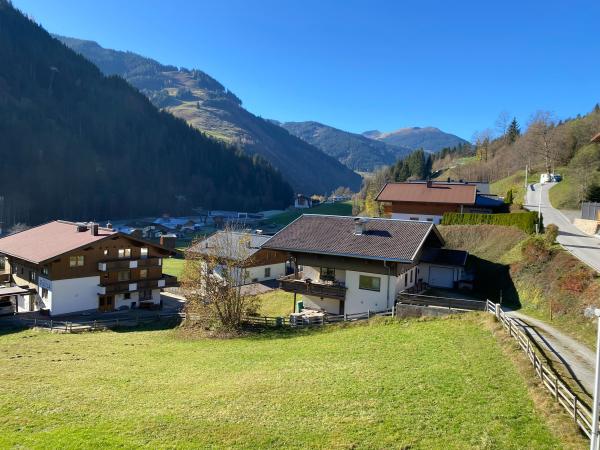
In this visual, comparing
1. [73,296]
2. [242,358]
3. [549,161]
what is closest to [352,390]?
[242,358]

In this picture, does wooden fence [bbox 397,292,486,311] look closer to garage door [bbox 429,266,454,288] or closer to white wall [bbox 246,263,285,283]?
garage door [bbox 429,266,454,288]

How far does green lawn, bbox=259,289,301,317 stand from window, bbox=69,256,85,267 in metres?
18.8

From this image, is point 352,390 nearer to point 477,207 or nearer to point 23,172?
point 477,207

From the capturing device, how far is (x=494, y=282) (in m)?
38.8

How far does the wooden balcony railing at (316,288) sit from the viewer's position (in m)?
34.7

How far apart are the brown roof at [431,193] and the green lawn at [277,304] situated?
86.0ft

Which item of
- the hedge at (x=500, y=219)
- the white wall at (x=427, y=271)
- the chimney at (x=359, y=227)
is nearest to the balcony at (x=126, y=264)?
the chimney at (x=359, y=227)

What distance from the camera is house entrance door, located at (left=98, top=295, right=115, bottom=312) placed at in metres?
45.9

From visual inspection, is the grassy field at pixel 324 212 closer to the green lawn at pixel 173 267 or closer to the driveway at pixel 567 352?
the green lawn at pixel 173 267

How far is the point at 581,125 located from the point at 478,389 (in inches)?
3595

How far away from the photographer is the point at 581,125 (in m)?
88.2

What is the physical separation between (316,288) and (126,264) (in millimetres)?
23682

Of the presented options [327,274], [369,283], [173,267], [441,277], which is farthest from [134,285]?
[441,277]

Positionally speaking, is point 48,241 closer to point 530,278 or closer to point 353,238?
point 353,238
